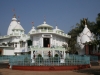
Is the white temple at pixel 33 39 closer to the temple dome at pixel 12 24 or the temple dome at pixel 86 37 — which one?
the temple dome at pixel 86 37

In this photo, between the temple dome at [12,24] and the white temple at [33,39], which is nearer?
the white temple at [33,39]

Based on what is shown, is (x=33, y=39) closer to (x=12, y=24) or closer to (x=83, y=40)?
(x=83, y=40)

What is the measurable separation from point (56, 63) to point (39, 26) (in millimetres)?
14024

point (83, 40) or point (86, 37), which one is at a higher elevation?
point (86, 37)

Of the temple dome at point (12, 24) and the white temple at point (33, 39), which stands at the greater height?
the temple dome at point (12, 24)

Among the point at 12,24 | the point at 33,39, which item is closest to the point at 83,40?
the point at 33,39

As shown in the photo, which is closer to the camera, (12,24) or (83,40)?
(83,40)

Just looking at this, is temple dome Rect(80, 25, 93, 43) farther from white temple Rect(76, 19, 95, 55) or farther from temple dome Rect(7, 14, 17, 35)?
temple dome Rect(7, 14, 17, 35)

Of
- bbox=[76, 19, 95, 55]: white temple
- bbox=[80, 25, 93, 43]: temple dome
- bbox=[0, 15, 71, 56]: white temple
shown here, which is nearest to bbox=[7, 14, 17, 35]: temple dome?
bbox=[0, 15, 71, 56]: white temple

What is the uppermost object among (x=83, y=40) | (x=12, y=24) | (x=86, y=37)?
(x=12, y=24)

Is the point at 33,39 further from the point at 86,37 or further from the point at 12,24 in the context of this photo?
the point at 12,24

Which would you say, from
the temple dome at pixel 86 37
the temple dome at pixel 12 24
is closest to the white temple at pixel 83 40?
the temple dome at pixel 86 37

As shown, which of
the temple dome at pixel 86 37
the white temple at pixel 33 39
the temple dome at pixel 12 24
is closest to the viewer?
the white temple at pixel 33 39

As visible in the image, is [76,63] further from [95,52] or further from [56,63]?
[95,52]
